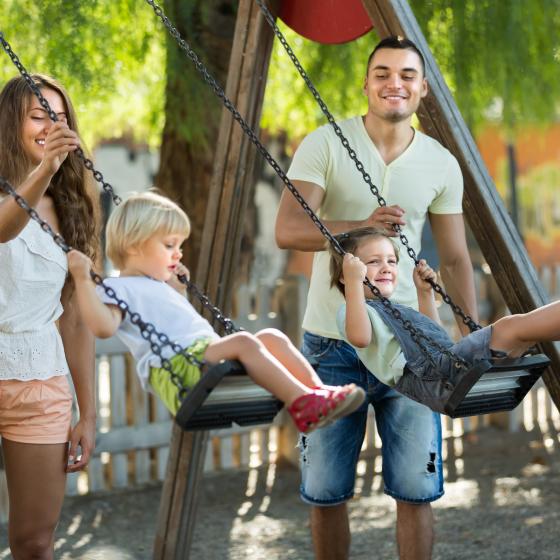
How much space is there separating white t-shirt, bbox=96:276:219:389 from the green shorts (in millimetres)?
29

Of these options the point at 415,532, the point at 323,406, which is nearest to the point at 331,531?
the point at 415,532

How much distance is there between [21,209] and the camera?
283 centimetres

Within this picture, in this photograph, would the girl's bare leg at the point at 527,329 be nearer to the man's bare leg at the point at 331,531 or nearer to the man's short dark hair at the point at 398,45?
the man's bare leg at the point at 331,531

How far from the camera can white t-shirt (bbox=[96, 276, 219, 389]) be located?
9.23ft

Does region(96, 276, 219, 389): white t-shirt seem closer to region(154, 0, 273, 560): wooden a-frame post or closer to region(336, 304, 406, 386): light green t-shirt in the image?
region(336, 304, 406, 386): light green t-shirt

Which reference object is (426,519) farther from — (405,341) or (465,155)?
(465,155)

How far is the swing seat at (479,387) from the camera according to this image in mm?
2990

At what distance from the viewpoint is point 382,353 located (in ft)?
10.5

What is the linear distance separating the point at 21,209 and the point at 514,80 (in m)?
4.43

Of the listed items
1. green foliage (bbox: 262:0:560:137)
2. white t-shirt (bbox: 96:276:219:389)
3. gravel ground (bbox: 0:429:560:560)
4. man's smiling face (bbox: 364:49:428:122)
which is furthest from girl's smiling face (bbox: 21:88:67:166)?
green foliage (bbox: 262:0:560:137)

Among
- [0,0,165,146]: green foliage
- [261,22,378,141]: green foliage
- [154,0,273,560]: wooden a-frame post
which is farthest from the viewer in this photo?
[261,22,378,141]: green foliage

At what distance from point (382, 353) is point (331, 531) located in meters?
0.72

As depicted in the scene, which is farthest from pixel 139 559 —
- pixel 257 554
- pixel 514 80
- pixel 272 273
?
pixel 272 273

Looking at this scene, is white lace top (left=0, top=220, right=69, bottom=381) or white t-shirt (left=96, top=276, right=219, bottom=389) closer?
white t-shirt (left=96, top=276, right=219, bottom=389)
